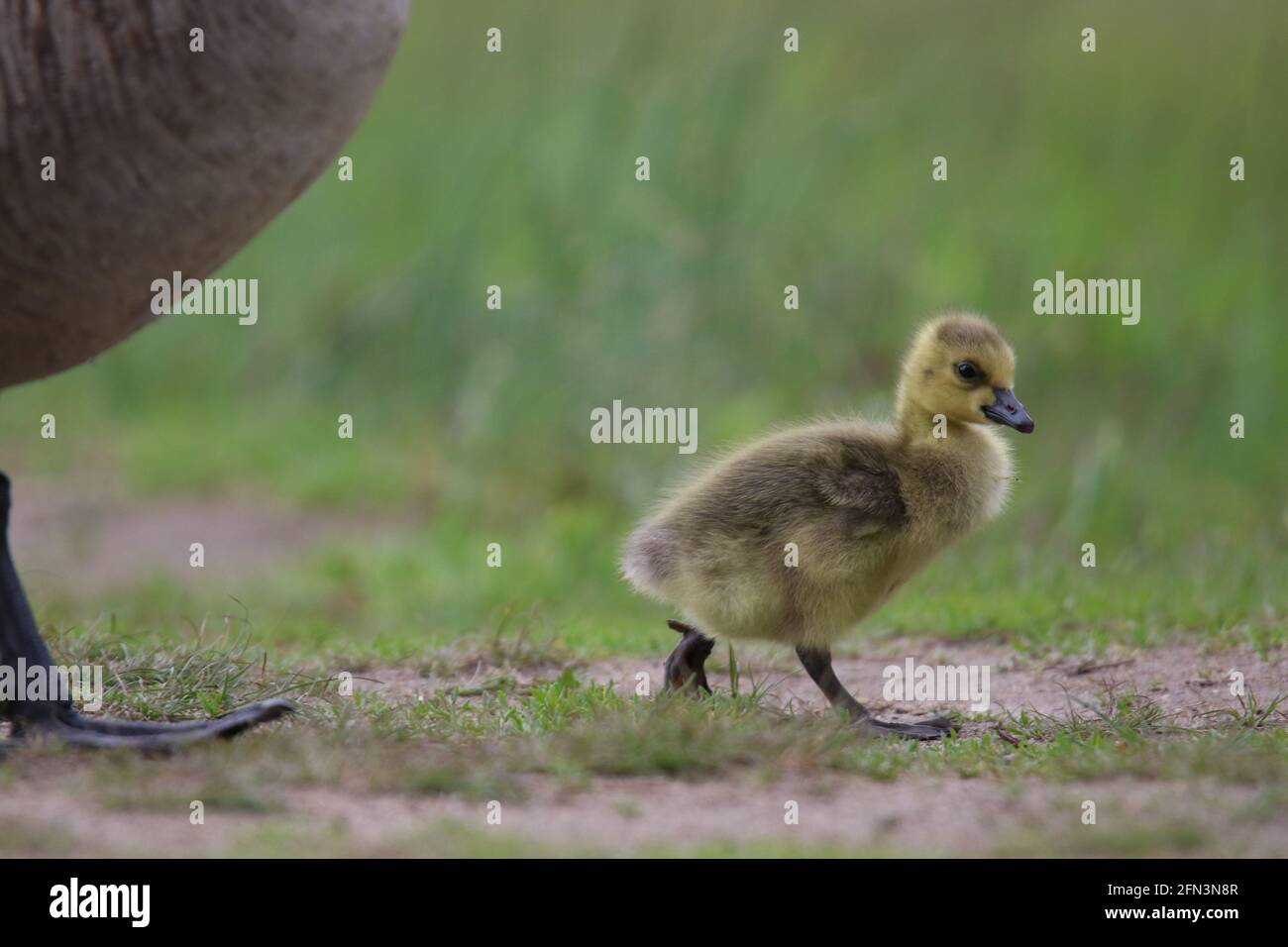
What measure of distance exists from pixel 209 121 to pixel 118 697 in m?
1.74

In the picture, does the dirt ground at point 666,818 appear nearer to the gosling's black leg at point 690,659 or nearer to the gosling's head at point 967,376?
the gosling's black leg at point 690,659

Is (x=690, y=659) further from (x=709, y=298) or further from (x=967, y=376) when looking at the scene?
(x=709, y=298)

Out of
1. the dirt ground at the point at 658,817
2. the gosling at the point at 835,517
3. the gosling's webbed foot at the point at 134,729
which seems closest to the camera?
the dirt ground at the point at 658,817

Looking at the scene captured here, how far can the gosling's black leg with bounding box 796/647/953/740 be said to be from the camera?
14.3ft

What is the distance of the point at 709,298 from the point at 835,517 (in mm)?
4473

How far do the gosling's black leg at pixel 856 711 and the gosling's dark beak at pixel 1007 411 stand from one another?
813 millimetres

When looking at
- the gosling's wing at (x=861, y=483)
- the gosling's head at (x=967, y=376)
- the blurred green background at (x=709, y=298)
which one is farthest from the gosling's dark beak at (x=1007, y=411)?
the blurred green background at (x=709, y=298)

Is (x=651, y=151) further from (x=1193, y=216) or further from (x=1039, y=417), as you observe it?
(x=1193, y=216)

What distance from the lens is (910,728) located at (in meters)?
4.42

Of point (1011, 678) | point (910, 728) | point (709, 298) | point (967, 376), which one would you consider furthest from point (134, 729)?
point (709, 298)

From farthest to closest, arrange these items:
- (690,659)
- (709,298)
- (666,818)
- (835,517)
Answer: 1. (709,298)
2. (690,659)
3. (835,517)
4. (666,818)

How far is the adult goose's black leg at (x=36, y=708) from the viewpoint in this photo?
3996 millimetres

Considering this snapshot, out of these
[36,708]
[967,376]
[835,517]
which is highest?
[967,376]

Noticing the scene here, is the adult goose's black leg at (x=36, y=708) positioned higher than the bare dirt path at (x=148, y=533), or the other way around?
the bare dirt path at (x=148, y=533)
